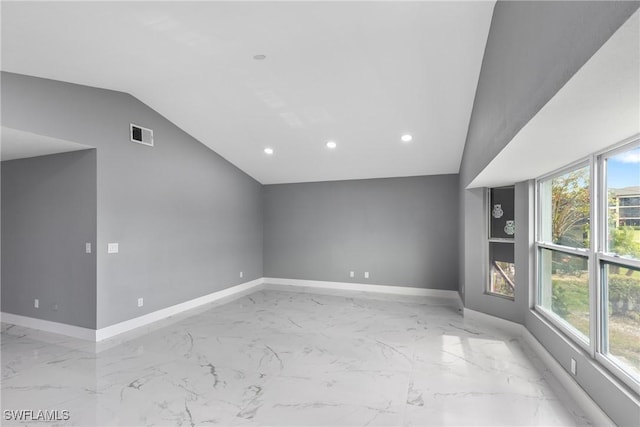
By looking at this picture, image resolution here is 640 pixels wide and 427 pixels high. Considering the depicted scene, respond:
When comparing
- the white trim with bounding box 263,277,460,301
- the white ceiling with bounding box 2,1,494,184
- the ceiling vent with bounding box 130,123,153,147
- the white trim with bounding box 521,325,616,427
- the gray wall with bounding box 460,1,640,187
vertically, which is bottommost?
the white trim with bounding box 263,277,460,301

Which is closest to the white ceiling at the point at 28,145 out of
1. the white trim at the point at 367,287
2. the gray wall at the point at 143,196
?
the gray wall at the point at 143,196

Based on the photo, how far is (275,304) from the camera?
19.0ft

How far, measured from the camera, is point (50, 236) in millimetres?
4289

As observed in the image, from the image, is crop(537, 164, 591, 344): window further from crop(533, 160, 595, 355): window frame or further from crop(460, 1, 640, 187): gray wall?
crop(460, 1, 640, 187): gray wall

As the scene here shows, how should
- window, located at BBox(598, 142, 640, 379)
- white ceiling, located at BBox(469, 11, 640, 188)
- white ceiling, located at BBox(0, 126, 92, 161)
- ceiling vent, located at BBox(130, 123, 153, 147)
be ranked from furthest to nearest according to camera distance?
1. ceiling vent, located at BBox(130, 123, 153, 147)
2. white ceiling, located at BBox(0, 126, 92, 161)
3. window, located at BBox(598, 142, 640, 379)
4. white ceiling, located at BBox(469, 11, 640, 188)

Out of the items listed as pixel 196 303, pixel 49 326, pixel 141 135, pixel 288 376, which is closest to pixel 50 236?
pixel 49 326

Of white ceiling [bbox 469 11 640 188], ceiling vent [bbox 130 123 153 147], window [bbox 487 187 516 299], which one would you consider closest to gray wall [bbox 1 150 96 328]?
ceiling vent [bbox 130 123 153 147]

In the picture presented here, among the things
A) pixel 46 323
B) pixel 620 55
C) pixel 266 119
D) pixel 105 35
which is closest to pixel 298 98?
pixel 266 119

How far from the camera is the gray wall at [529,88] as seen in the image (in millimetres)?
1056

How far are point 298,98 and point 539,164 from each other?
273cm

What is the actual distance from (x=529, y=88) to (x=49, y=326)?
5.78 metres

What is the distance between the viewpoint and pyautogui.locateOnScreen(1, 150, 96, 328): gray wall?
4.04m

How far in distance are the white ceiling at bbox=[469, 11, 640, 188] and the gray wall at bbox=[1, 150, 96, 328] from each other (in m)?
4.59

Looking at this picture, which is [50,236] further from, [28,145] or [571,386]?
[571,386]
